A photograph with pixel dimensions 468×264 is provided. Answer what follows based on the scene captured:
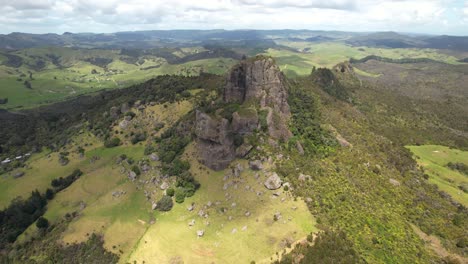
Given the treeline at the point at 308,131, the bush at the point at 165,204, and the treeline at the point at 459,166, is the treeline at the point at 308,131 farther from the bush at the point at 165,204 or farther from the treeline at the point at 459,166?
the treeline at the point at 459,166

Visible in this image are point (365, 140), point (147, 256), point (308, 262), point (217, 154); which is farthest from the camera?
point (365, 140)

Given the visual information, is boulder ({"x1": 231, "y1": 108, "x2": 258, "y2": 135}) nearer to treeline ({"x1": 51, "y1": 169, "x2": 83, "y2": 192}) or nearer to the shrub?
the shrub

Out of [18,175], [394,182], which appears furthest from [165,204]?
[18,175]

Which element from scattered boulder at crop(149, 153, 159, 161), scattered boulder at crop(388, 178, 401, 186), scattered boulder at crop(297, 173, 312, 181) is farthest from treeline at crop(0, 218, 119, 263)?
scattered boulder at crop(388, 178, 401, 186)

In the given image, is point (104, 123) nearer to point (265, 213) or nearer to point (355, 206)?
point (265, 213)

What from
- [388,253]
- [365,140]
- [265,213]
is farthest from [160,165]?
[365,140]

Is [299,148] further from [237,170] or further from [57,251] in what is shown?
[57,251]
